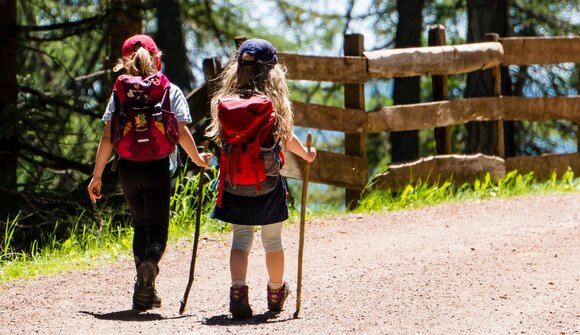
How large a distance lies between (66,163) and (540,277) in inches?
225

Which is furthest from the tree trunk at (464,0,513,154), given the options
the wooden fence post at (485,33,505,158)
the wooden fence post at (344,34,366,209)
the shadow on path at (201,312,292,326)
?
the shadow on path at (201,312,292,326)

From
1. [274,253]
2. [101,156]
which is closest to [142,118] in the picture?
[101,156]

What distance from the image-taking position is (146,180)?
19.6 feet

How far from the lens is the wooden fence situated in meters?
9.58

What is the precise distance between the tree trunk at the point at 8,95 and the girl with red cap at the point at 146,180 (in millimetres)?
4396

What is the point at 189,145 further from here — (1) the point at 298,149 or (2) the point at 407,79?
(2) the point at 407,79

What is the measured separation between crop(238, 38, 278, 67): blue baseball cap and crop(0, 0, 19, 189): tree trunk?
4.97m

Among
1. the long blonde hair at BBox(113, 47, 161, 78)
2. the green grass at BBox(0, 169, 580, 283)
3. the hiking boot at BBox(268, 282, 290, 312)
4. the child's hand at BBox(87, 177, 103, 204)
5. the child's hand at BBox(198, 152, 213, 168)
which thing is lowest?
the green grass at BBox(0, 169, 580, 283)

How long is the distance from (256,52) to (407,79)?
12.4 metres

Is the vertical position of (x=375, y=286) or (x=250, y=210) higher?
(x=250, y=210)

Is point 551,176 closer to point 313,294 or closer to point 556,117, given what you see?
point 556,117

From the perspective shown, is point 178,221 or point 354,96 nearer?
point 178,221

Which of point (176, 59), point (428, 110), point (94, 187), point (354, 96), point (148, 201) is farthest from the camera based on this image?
point (176, 59)

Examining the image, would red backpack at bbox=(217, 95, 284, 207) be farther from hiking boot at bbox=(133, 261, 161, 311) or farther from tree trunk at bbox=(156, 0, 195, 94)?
tree trunk at bbox=(156, 0, 195, 94)
